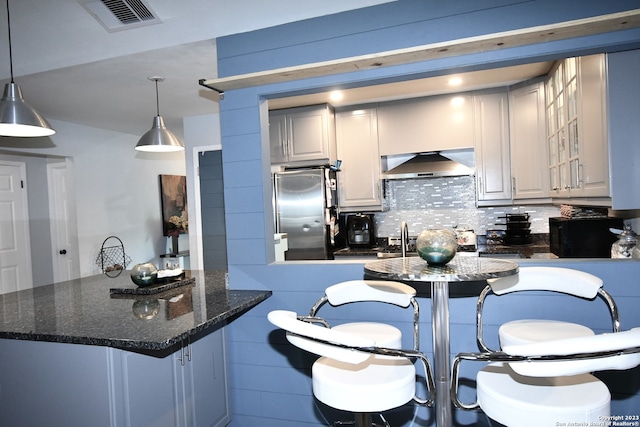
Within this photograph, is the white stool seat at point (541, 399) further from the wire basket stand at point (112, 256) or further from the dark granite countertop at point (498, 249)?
the wire basket stand at point (112, 256)

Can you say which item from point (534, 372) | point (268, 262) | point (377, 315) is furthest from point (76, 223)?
point (534, 372)

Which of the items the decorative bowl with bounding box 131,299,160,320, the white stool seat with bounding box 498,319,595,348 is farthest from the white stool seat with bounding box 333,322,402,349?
the decorative bowl with bounding box 131,299,160,320

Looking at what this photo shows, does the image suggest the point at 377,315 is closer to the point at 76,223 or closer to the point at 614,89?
the point at 614,89

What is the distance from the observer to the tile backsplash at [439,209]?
4270mm

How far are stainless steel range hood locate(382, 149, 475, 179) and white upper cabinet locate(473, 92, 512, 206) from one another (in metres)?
0.15

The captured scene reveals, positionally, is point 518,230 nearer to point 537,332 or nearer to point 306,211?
point 306,211

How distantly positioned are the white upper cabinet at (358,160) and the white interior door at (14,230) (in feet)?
11.9

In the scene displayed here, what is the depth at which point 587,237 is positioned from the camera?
111 inches

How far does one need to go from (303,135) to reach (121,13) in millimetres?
2041

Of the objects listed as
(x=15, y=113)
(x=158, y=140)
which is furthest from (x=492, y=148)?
(x=15, y=113)

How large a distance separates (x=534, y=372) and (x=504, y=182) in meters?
3.02

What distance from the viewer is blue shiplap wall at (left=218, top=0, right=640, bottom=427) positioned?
1993mm

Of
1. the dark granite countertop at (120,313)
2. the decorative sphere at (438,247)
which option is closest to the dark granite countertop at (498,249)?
the dark granite countertop at (120,313)

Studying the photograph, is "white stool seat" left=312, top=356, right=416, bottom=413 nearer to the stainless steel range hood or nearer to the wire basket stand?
the stainless steel range hood
